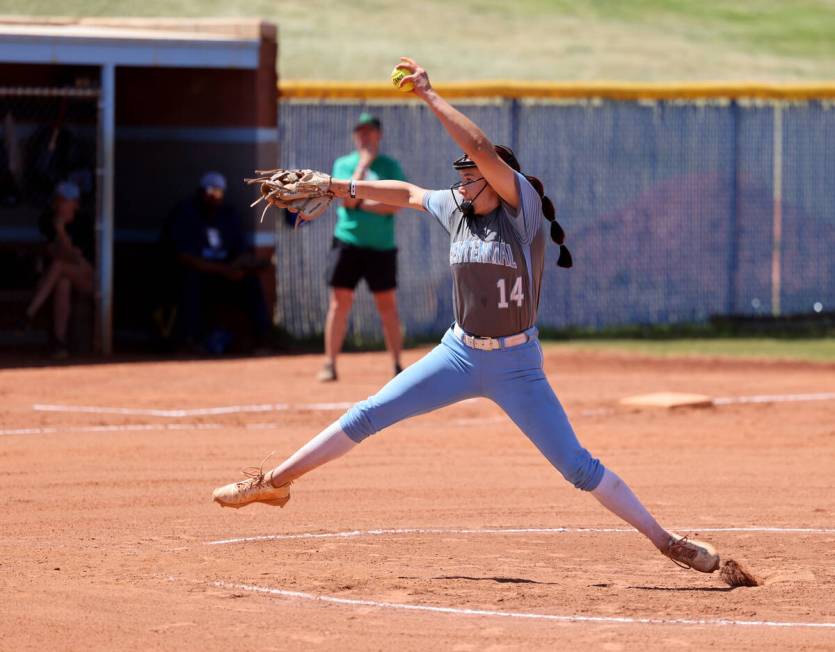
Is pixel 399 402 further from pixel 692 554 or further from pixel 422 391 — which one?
pixel 692 554

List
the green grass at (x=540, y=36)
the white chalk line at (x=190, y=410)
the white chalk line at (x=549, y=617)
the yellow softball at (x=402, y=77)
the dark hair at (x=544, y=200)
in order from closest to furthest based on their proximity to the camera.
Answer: the white chalk line at (x=549, y=617), the yellow softball at (x=402, y=77), the dark hair at (x=544, y=200), the white chalk line at (x=190, y=410), the green grass at (x=540, y=36)

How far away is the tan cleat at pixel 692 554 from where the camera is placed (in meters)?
7.44

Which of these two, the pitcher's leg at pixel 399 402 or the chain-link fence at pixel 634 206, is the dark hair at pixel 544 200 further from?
the chain-link fence at pixel 634 206

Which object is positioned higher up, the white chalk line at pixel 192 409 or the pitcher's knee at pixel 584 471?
the pitcher's knee at pixel 584 471

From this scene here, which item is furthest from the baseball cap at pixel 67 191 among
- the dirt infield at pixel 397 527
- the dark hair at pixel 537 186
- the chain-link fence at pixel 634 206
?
the dark hair at pixel 537 186

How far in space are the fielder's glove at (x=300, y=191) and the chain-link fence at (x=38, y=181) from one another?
31.3 ft

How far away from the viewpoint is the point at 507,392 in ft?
24.1

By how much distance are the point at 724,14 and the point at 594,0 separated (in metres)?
3.91

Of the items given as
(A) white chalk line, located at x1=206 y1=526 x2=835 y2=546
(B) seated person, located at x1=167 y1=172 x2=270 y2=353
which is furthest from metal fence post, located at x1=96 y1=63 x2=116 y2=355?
(A) white chalk line, located at x1=206 y1=526 x2=835 y2=546

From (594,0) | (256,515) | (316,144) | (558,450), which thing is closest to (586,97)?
(316,144)

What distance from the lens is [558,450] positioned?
288 inches

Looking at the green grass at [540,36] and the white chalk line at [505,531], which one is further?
the green grass at [540,36]

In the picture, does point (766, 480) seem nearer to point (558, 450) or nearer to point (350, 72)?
point (558, 450)

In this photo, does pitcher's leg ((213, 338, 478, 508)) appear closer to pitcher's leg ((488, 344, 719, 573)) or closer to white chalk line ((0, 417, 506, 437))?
pitcher's leg ((488, 344, 719, 573))
